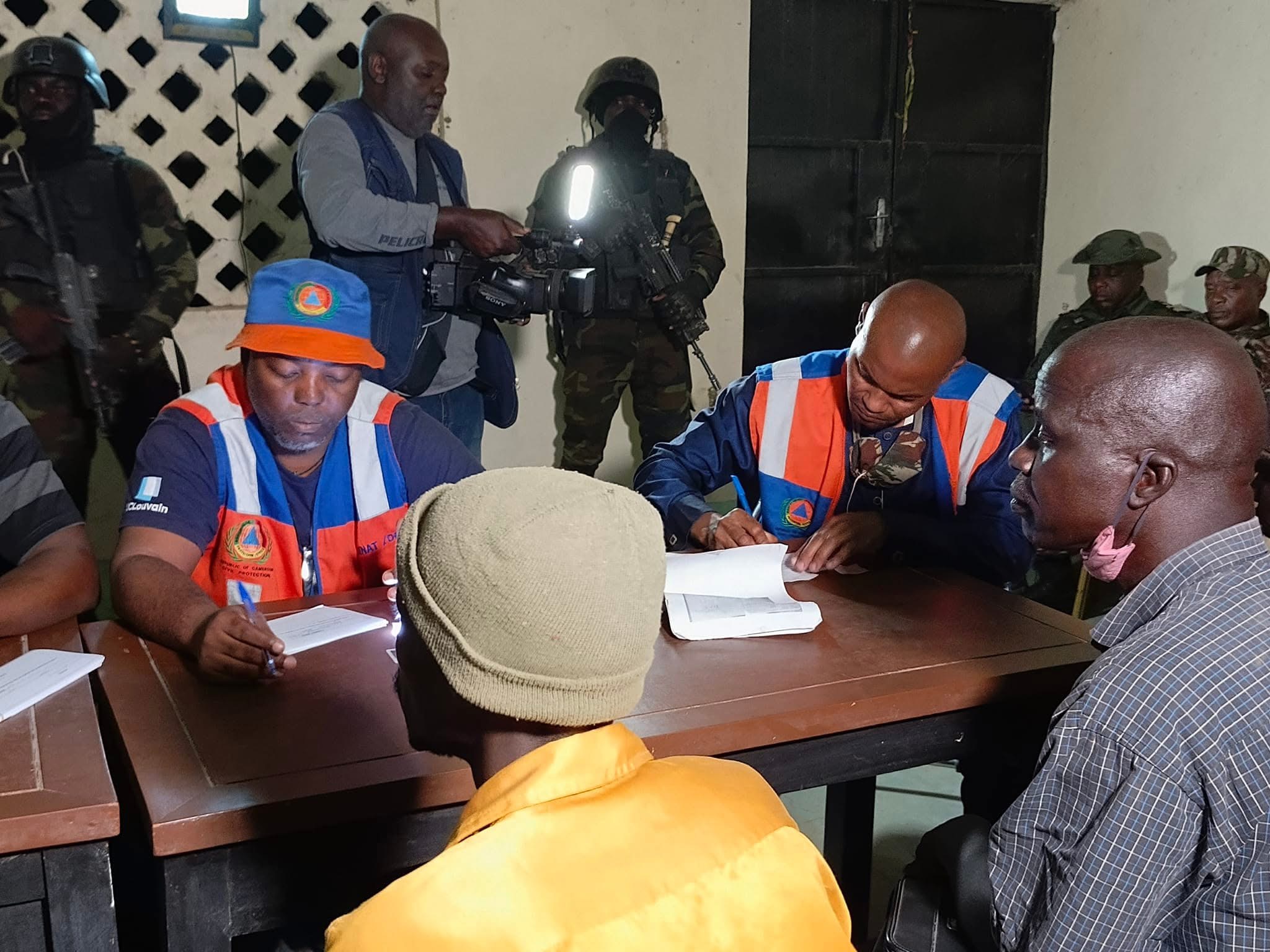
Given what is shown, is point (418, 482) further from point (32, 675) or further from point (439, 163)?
point (439, 163)

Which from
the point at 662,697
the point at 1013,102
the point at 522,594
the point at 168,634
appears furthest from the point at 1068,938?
the point at 1013,102

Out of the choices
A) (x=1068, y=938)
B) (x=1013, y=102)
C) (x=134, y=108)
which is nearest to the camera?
(x=1068, y=938)

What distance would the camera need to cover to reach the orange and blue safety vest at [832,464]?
221cm

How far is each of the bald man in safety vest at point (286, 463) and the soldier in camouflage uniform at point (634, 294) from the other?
208 cm

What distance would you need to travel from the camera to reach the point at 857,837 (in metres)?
2.04

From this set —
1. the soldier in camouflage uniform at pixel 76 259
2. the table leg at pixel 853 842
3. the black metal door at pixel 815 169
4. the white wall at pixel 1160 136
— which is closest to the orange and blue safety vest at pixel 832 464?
the table leg at pixel 853 842

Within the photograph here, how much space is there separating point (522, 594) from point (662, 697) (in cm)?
72

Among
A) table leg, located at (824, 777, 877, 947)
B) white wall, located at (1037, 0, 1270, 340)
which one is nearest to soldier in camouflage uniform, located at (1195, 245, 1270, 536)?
white wall, located at (1037, 0, 1270, 340)

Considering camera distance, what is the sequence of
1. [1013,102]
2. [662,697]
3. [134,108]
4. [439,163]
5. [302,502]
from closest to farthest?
[662,697], [302,502], [439,163], [134,108], [1013,102]

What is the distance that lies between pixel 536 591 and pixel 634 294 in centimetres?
337

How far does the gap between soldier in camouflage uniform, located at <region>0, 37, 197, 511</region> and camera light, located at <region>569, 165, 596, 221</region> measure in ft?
4.33

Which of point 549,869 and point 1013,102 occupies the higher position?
point 1013,102

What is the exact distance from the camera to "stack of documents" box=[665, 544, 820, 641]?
170cm

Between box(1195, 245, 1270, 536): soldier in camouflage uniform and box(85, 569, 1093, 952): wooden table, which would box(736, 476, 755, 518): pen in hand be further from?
box(1195, 245, 1270, 536): soldier in camouflage uniform
